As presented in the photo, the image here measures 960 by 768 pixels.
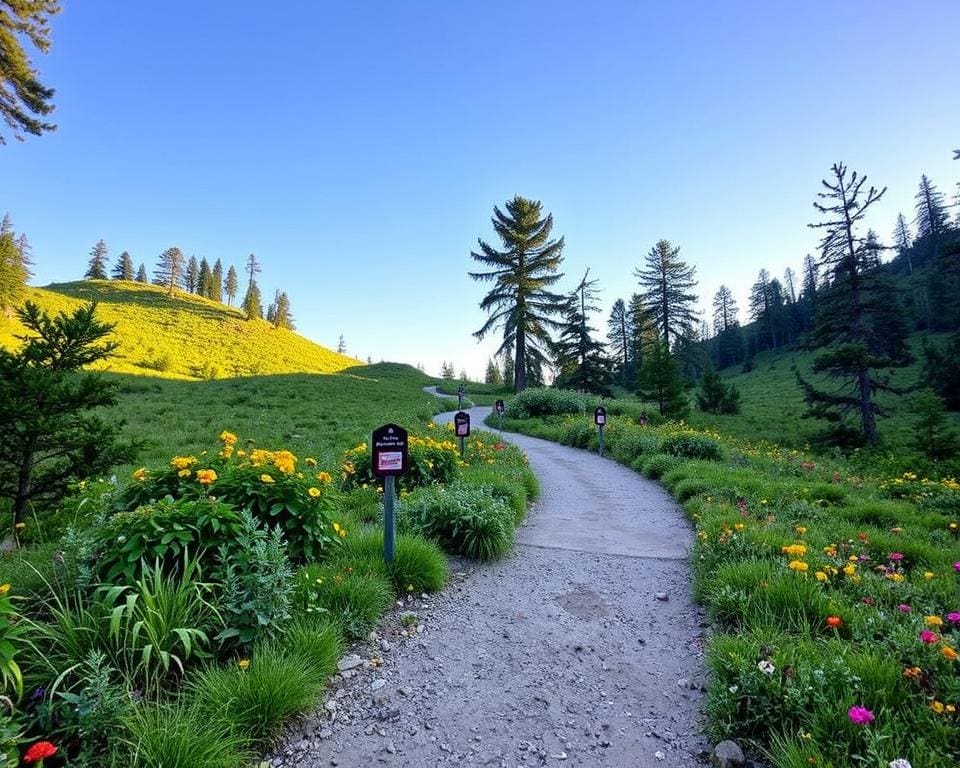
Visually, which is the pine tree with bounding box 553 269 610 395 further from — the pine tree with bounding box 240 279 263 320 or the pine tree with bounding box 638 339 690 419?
the pine tree with bounding box 240 279 263 320

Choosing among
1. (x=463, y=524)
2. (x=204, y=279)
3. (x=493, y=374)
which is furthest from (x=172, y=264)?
(x=463, y=524)

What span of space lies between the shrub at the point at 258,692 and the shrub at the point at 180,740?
0.19 feet

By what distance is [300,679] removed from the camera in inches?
108

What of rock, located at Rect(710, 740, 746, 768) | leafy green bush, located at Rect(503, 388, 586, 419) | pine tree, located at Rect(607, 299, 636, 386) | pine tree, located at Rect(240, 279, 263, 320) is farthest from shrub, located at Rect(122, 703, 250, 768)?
pine tree, located at Rect(240, 279, 263, 320)

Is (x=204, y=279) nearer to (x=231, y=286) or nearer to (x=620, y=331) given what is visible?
(x=231, y=286)

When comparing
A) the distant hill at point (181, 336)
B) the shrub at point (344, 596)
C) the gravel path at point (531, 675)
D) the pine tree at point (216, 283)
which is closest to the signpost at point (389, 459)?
the shrub at point (344, 596)

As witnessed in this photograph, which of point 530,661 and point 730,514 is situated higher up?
point 730,514

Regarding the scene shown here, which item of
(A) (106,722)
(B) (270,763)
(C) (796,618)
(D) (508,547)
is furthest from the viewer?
(D) (508,547)

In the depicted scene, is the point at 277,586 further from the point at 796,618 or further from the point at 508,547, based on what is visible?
the point at 796,618

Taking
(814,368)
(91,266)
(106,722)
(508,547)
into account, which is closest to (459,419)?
(508,547)

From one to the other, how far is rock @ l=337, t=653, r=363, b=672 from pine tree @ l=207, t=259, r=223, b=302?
9876 cm

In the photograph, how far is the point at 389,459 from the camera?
4.51m

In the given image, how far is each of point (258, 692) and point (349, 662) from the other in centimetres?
86

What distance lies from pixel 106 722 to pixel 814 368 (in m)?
22.3
